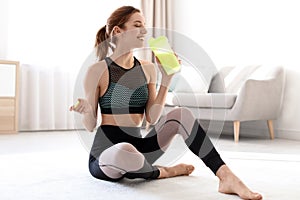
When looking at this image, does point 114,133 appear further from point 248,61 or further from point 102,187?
point 248,61

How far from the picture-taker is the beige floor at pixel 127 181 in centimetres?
152

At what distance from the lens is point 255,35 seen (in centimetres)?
411

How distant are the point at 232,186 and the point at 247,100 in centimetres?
204

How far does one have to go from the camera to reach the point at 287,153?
282cm

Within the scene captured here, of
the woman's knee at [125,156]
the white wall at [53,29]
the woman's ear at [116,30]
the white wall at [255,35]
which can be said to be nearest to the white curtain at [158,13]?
the white wall at [255,35]

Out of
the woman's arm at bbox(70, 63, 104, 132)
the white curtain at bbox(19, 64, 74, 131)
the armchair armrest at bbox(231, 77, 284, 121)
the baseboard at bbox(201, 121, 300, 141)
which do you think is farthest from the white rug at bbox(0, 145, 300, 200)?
the white curtain at bbox(19, 64, 74, 131)

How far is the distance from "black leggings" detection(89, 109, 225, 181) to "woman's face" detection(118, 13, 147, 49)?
0.33m

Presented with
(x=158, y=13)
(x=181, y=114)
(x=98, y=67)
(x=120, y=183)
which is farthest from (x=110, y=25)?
(x=158, y=13)

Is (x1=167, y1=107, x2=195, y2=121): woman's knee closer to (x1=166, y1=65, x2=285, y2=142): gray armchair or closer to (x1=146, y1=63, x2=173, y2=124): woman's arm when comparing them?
(x1=146, y1=63, x2=173, y2=124): woman's arm

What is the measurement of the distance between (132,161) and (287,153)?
1573mm

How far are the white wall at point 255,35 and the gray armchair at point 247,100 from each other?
14cm

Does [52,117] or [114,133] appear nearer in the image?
[114,133]

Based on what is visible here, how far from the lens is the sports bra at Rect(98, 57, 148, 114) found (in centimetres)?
171

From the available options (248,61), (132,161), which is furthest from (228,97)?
(132,161)
